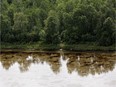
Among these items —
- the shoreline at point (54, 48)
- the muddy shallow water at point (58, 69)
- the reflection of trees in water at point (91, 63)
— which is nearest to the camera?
the muddy shallow water at point (58, 69)

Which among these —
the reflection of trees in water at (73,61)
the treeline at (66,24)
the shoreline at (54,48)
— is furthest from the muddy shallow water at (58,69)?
the treeline at (66,24)

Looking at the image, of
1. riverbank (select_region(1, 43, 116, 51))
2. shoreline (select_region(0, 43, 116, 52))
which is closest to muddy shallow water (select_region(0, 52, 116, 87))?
shoreline (select_region(0, 43, 116, 52))

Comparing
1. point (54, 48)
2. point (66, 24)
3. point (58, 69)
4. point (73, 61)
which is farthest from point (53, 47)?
point (58, 69)

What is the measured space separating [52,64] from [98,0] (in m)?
15.8

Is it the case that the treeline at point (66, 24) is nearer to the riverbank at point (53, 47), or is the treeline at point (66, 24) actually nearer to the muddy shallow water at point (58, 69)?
the riverbank at point (53, 47)

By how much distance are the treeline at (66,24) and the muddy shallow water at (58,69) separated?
4065 mm

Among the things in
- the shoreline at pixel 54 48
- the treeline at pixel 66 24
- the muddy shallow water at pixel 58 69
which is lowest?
the muddy shallow water at pixel 58 69

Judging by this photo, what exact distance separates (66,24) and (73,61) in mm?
9971

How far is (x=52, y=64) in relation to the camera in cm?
4094

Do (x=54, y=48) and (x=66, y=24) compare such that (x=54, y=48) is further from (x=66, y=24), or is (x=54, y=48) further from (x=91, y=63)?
(x=91, y=63)

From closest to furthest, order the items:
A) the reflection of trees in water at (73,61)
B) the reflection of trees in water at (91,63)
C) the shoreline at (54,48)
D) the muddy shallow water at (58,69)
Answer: the muddy shallow water at (58,69) → the reflection of trees in water at (91,63) → the reflection of trees in water at (73,61) → the shoreline at (54,48)

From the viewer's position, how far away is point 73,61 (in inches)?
1629

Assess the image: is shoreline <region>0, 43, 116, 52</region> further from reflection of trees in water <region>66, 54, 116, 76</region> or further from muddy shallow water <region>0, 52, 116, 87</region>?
reflection of trees in water <region>66, 54, 116, 76</region>

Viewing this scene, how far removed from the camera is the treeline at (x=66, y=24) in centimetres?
4775
